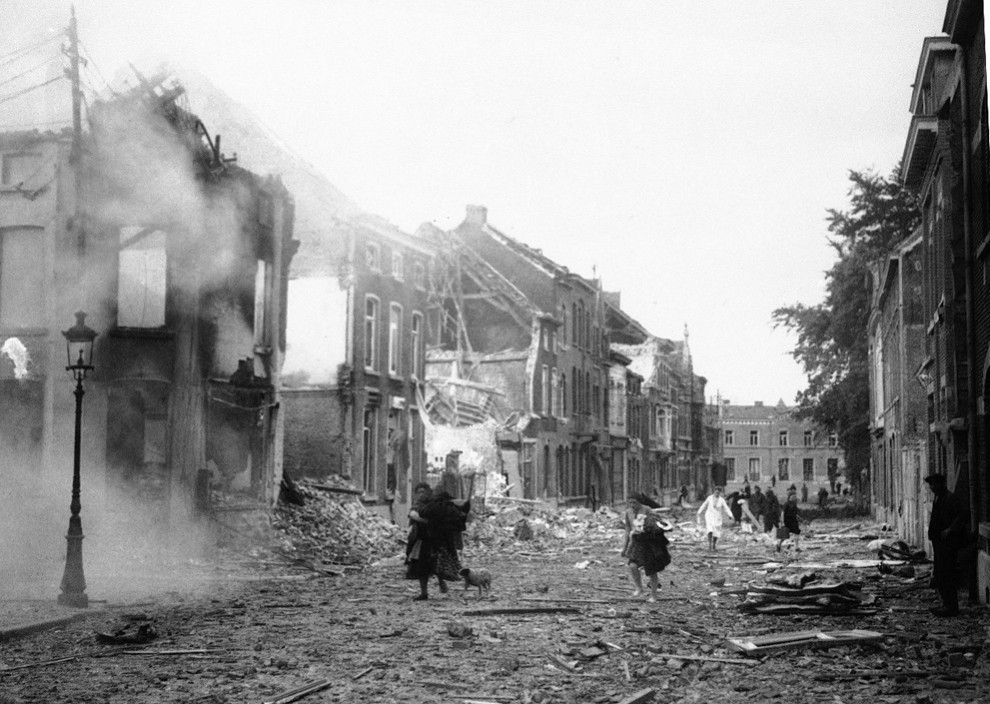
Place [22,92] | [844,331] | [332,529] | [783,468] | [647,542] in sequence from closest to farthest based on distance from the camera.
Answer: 1. [647,542]
2. [22,92]
3. [332,529]
4. [844,331]
5. [783,468]

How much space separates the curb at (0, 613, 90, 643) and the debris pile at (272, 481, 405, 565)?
860cm

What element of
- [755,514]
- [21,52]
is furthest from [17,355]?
[755,514]

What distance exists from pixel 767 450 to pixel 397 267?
6721cm

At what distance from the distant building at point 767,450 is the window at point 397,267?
198 feet

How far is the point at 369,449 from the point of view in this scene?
97.1ft

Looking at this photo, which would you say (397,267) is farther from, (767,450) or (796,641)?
(767,450)

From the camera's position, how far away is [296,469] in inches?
1121

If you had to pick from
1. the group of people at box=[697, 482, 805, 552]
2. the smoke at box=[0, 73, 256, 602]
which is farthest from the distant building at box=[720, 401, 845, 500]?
the smoke at box=[0, 73, 256, 602]

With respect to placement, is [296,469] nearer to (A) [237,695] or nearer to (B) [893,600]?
(B) [893,600]

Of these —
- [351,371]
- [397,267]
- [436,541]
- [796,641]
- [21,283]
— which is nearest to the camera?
[796,641]

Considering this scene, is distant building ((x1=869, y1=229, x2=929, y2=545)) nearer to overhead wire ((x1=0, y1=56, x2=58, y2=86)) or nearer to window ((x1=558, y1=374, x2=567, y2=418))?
window ((x1=558, y1=374, x2=567, y2=418))

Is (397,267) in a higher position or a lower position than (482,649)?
higher

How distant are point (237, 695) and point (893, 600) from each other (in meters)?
9.95

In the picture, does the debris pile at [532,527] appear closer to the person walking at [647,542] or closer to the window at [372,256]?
the window at [372,256]
